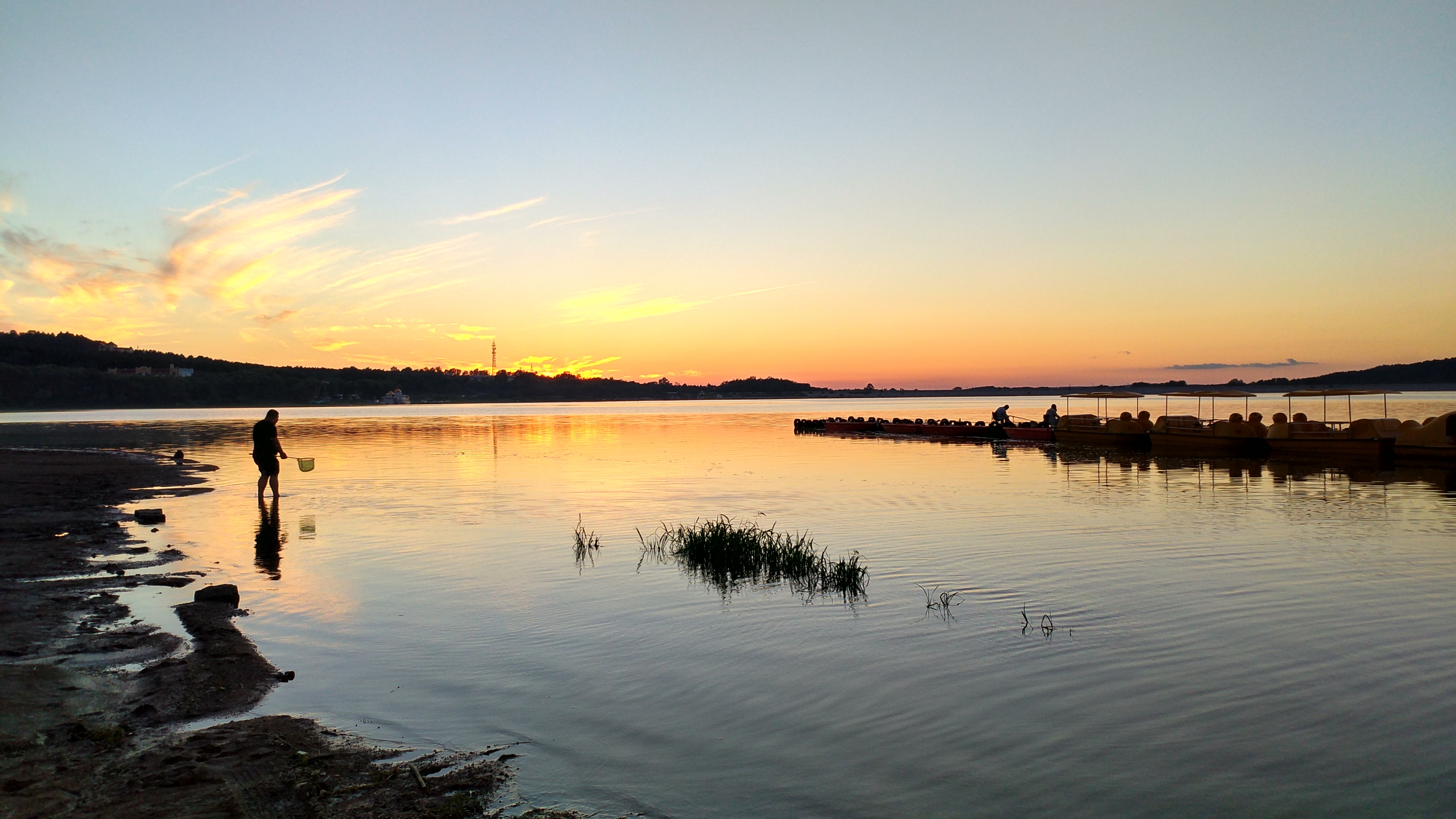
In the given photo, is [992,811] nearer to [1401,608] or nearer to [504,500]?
[1401,608]

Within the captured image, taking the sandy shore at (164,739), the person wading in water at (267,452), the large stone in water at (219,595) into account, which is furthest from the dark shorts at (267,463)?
the large stone in water at (219,595)

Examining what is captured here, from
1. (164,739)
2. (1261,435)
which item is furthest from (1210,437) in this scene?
(164,739)

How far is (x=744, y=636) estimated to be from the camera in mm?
10875

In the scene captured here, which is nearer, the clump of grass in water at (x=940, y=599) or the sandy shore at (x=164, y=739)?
the sandy shore at (x=164, y=739)

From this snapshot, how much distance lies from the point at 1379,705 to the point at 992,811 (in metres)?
4.66

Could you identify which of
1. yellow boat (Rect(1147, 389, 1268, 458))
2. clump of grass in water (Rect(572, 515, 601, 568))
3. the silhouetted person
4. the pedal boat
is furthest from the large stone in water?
the pedal boat

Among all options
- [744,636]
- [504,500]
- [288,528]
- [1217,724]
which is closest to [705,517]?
[504,500]

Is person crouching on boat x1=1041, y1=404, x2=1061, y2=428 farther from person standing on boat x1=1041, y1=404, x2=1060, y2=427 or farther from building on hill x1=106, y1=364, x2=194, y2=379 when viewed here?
building on hill x1=106, y1=364, x2=194, y2=379

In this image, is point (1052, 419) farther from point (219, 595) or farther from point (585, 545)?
point (219, 595)

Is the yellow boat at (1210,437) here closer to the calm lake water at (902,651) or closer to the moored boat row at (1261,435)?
the moored boat row at (1261,435)

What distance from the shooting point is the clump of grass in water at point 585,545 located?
16078mm

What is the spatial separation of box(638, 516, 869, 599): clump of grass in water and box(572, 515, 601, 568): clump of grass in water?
0.94 meters

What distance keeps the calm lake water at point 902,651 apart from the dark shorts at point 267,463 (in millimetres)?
1232

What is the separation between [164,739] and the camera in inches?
263
